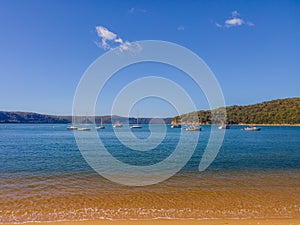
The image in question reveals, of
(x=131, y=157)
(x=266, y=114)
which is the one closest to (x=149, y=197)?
(x=131, y=157)

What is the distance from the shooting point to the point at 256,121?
527 feet

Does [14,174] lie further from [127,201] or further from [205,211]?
[205,211]

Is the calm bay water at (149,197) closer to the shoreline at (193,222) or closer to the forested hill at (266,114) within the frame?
the shoreline at (193,222)

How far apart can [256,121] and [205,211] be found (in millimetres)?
166456

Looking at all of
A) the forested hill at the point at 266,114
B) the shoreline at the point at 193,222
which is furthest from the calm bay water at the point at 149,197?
the forested hill at the point at 266,114

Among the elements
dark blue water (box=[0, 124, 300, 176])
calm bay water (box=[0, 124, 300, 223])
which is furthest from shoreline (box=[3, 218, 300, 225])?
dark blue water (box=[0, 124, 300, 176])

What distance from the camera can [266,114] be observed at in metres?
161

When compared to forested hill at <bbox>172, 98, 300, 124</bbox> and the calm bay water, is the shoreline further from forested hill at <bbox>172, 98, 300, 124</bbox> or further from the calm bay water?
forested hill at <bbox>172, 98, 300, 124</bbox>

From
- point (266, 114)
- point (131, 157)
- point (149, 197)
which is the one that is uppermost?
point (266, 114)

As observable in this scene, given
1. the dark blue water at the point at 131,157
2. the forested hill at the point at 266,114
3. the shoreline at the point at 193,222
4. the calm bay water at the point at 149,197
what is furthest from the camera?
the forested hill at the point at 266,114

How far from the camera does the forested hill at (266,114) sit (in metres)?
156

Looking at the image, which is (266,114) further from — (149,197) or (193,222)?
(193,222)

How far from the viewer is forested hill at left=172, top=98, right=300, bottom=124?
15575cm

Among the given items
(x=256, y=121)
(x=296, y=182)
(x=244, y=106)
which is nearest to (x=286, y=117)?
(x=256, y=121)
